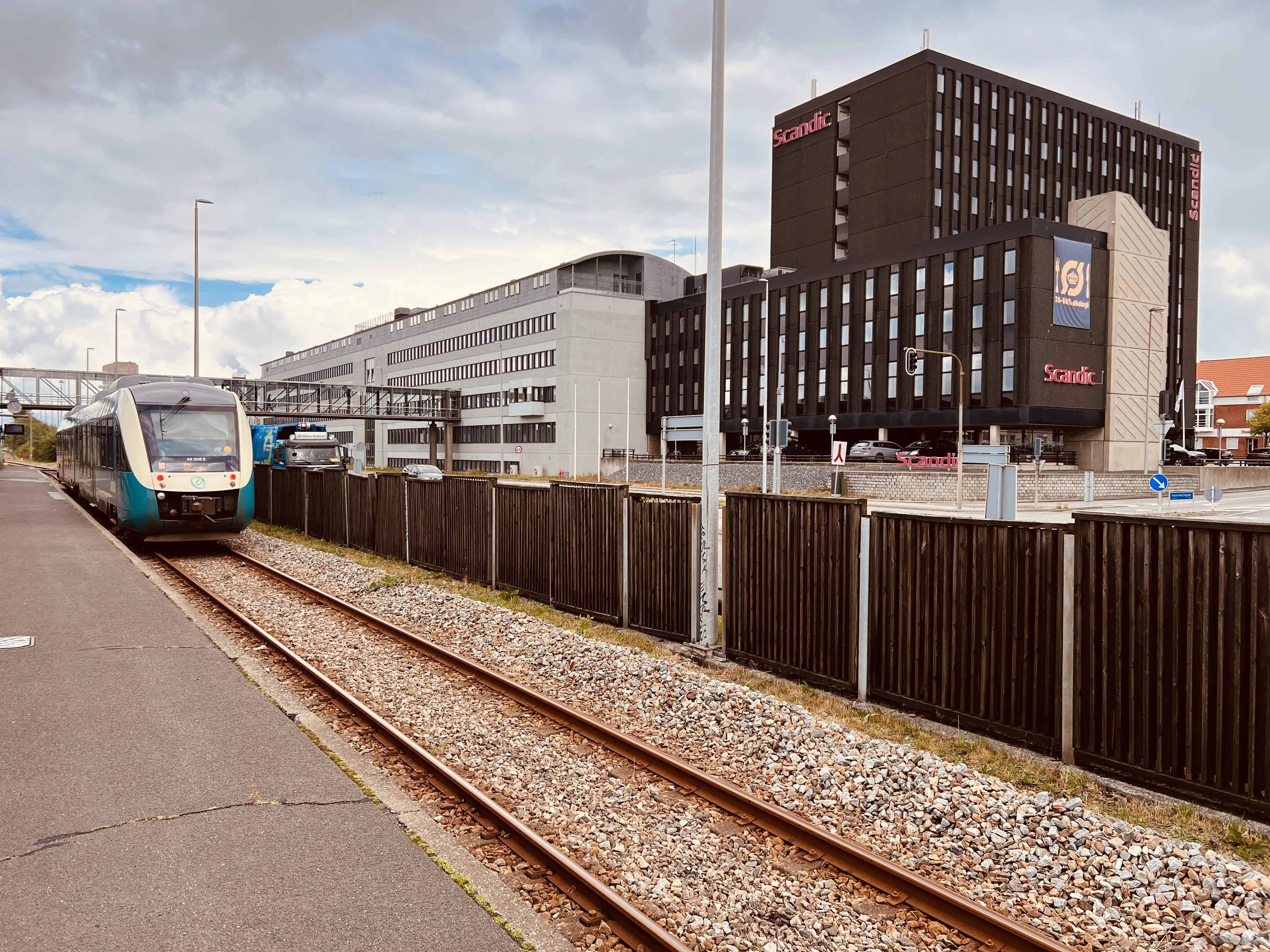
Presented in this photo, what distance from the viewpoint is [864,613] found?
27.3 ft

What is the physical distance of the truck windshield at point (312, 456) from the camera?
43656 mm

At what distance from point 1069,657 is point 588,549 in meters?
7.09

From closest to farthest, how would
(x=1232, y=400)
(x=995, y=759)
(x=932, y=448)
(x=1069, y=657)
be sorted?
(x=1069, y=657), (x=995, y=759), (x=932, y=448), (x=1232, y=400)

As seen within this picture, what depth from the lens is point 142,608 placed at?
12.3m

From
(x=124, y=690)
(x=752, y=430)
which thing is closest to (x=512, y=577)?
(x=124, y=690)

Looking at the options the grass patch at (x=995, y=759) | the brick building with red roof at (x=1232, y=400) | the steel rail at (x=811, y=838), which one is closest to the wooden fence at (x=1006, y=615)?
the grass patch at (x=995, y=759)

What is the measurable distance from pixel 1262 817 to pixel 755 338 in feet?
209

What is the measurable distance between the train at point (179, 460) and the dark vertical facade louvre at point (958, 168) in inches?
1889

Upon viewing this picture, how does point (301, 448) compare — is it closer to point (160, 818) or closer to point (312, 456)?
point (312, 456)

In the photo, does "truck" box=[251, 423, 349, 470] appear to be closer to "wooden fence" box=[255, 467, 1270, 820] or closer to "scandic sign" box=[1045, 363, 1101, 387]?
"wooden fence" box=[255, 467, 1270, 820]

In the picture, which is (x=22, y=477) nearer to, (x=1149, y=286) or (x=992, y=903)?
(x=992, y=903)

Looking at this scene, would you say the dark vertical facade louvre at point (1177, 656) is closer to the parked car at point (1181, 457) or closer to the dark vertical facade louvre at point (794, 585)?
the dark vertical facade louvre at point (794, 585)

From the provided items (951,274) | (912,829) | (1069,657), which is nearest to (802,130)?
(951,274)

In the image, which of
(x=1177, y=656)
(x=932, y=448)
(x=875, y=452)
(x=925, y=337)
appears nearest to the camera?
(x=1177, y=656)
